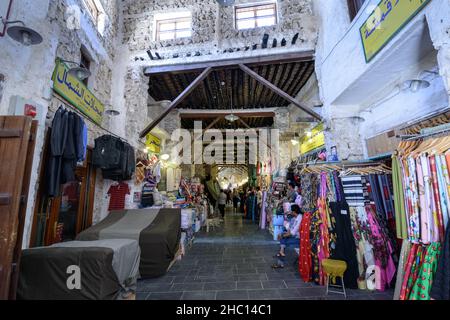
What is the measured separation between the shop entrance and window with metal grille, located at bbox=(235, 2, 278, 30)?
5397 millimetres

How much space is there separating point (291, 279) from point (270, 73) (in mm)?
5661

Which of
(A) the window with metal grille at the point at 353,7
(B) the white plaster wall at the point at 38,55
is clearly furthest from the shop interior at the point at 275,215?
(A) the window with metal grille at the point at 353,7

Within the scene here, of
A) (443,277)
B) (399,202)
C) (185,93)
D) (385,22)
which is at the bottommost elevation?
(443,277)

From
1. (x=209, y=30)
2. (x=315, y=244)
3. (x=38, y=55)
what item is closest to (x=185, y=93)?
(x=209, y=30)

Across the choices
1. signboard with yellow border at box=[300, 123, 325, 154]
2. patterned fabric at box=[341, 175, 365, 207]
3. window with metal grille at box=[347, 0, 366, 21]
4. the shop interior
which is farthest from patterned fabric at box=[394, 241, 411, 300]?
window with metal grille at box=[347, 0, 366, 21]

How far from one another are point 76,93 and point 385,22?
525cm

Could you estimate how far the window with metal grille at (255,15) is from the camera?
5793mm

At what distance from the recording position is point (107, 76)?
5.41 meters

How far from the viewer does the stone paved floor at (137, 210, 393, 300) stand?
107 inches

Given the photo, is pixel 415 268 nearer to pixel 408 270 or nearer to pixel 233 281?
A: pixel 408 270

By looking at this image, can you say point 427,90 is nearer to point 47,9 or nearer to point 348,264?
point 348,264

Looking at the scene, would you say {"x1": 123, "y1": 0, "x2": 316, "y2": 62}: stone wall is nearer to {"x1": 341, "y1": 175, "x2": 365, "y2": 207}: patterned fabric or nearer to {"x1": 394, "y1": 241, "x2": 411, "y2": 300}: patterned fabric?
{"x1": 341, "y1": 175, "x2": 365, "y2": 207}: patterned fabric

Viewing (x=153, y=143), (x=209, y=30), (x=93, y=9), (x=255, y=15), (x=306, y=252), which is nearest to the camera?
(x=306, y=252)

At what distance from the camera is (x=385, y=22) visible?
2869mm
